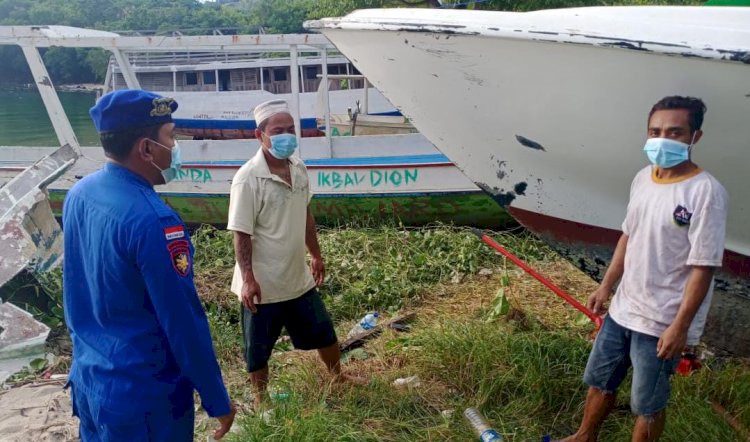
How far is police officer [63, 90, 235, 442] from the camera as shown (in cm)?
177

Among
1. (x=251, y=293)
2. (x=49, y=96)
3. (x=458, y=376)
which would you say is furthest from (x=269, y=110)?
(x=49, y=96)

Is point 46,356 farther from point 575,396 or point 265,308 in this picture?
point 575,396

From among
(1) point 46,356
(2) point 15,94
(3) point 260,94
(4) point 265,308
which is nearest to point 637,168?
(4) point 265,308

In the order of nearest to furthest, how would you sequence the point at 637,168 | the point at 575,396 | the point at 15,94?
the point at 637,168 → the point at 575,396 → the point at 15,94

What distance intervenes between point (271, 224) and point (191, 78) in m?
16.2

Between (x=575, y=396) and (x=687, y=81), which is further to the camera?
(x=575, y=396)

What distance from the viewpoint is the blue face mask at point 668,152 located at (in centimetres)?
218

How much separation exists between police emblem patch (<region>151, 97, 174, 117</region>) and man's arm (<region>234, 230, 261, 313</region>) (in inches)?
41.0

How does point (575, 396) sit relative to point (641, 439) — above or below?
below

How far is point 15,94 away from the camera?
35.2 metres

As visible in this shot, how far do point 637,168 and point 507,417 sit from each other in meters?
1.32

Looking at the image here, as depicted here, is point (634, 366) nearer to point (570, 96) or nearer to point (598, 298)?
point (598, 298)

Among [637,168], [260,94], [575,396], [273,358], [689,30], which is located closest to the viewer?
[689,30]

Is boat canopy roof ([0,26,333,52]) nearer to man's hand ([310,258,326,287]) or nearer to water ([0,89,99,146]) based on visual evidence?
man's hand ([310,258,326,287])
